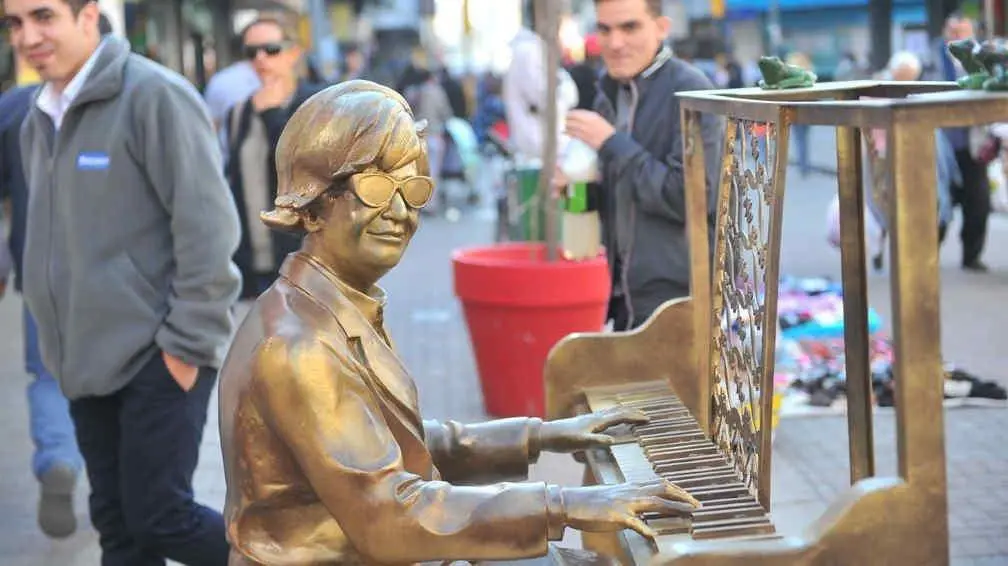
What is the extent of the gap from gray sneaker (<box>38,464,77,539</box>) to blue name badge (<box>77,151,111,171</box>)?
1780mm

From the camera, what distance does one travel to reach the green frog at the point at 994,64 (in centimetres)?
198

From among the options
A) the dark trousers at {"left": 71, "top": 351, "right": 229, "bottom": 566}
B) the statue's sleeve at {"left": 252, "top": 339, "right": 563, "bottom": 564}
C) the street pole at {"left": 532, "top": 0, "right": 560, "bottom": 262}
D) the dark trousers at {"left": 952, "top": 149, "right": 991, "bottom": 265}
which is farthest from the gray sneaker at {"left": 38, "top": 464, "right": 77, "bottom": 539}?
the dark trousers at {"left": 952, "top": 149, "right": 991, "bottom": 265}

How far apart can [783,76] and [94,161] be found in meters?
1.91

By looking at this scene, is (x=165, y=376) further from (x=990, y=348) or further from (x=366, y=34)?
(x=366, y=34)

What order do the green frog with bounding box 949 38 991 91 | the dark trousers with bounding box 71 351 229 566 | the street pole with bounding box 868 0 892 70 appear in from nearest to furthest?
1. the green frog with bounding box 949 38 991 91
2. the dark trousers with bounding box 71 351 229 566
3. the street pole with bounding box 868 0 892 70

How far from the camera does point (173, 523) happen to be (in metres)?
3.62

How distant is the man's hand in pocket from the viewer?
368 cm

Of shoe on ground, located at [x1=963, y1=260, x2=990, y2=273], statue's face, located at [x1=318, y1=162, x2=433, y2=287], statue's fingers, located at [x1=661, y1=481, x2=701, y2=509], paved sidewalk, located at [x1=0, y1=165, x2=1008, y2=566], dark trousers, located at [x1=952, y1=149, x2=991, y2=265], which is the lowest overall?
shoe on ground, located at [x1=963, y1=260, x2=990, y2=273]

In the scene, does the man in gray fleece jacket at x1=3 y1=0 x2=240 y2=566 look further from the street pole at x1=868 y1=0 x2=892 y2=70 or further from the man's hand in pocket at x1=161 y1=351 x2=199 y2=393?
the street pole at x1=868 y1=0 x2=892 y2=70

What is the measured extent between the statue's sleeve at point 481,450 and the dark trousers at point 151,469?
1.25m

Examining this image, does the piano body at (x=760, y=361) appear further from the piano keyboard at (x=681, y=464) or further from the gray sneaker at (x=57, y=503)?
the gray sneaker at (x=57, y=503)

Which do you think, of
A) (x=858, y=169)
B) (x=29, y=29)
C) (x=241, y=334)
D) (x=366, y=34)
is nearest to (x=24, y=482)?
(x=29, y=29)

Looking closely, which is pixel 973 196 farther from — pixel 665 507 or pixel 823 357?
pixel 665 507

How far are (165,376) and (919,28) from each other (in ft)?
70.7
